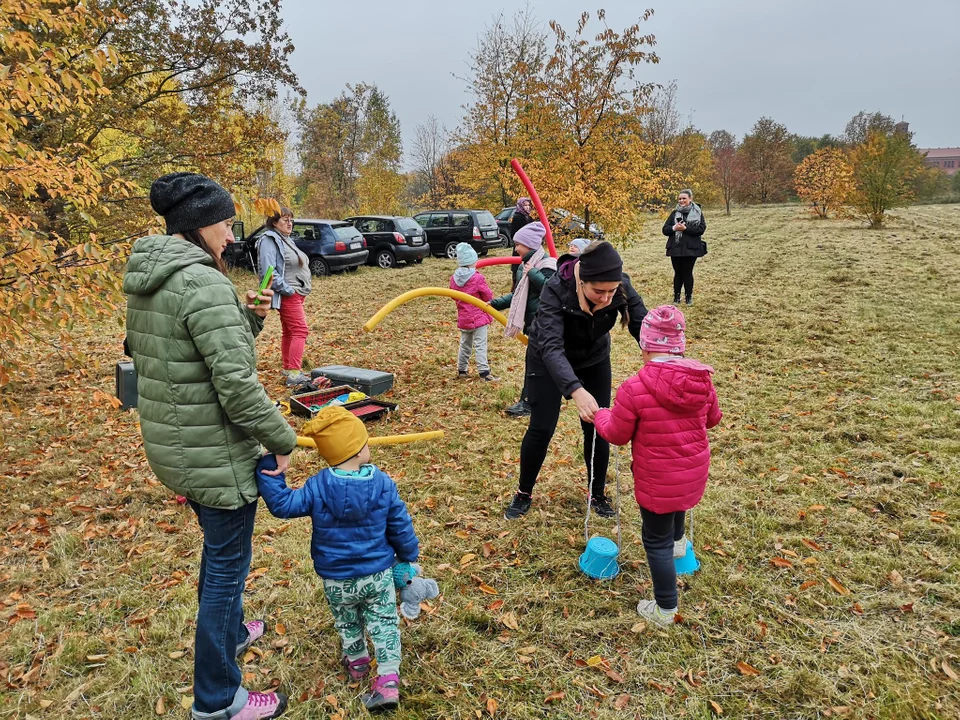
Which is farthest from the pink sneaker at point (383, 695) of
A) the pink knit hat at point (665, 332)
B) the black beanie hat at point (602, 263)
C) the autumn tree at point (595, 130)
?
the autumn tree at point (595, 130)

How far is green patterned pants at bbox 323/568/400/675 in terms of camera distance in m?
2.40

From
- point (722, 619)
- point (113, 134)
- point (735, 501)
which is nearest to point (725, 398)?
point (735, 501)

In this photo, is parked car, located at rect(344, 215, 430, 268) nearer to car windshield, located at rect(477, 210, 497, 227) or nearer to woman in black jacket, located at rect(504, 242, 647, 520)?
car windshield, located at rect(477, 210, 497, 227)

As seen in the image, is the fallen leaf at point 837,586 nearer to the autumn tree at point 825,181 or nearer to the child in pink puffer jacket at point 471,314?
the child in pink puffer jacket at point 471,314

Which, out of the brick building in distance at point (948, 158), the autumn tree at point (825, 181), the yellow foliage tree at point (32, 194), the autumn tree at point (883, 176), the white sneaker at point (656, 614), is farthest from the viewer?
the brick building in distance at point (948, 158)

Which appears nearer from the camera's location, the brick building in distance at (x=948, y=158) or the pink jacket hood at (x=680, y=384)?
the pink jacket hood at (x=680, y=384)

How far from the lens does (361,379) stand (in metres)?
6.36

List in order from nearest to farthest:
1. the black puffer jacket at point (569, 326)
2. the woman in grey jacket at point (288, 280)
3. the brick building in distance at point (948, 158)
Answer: the black puffer jacket at point (569, 326) < the woman in grey jacket at point (288, 280) < the brick building in distance at point (948, 158)

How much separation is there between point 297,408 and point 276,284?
143cm

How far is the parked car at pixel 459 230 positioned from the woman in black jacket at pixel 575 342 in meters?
15.7

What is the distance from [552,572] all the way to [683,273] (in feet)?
27.8

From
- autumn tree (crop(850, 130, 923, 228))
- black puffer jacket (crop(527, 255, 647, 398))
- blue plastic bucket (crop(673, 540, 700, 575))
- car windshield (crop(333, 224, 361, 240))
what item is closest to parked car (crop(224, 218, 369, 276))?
car windshield (crop(333, 224, 361, 240))

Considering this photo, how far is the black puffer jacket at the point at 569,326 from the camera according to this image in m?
3.38

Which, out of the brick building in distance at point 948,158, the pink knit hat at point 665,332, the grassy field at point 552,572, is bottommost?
the grassy field at point 552,572
